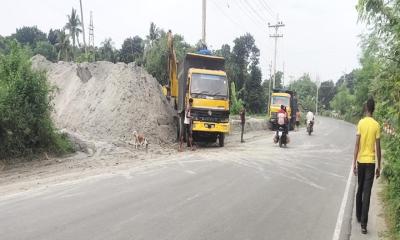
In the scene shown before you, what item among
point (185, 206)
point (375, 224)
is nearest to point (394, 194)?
point (375, 224)

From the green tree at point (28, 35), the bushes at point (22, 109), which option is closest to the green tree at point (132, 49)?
the green tree at point (28, 35)

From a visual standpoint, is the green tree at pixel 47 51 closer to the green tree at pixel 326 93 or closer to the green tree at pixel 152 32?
the green tree at pixel 152 32

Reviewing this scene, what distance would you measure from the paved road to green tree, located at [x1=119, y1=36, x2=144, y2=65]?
2683 inches

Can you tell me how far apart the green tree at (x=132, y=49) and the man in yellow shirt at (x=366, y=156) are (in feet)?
240

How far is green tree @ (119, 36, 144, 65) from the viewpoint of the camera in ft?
265

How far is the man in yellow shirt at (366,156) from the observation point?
26.3ft

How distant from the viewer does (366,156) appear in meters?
8.12

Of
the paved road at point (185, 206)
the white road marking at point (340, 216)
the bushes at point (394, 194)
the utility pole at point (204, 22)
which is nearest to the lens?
the paved road at point (185, 206)

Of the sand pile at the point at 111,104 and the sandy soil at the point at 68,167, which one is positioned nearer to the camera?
the sandy soil at the point at 68,167

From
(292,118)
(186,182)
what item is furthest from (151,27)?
(186,182)

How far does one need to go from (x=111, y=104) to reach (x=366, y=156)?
59.7 feet

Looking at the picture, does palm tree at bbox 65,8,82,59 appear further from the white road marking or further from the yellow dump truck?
the white road marking

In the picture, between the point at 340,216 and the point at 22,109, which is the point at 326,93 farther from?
the point at 340,216

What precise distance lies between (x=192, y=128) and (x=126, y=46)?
223 feet
